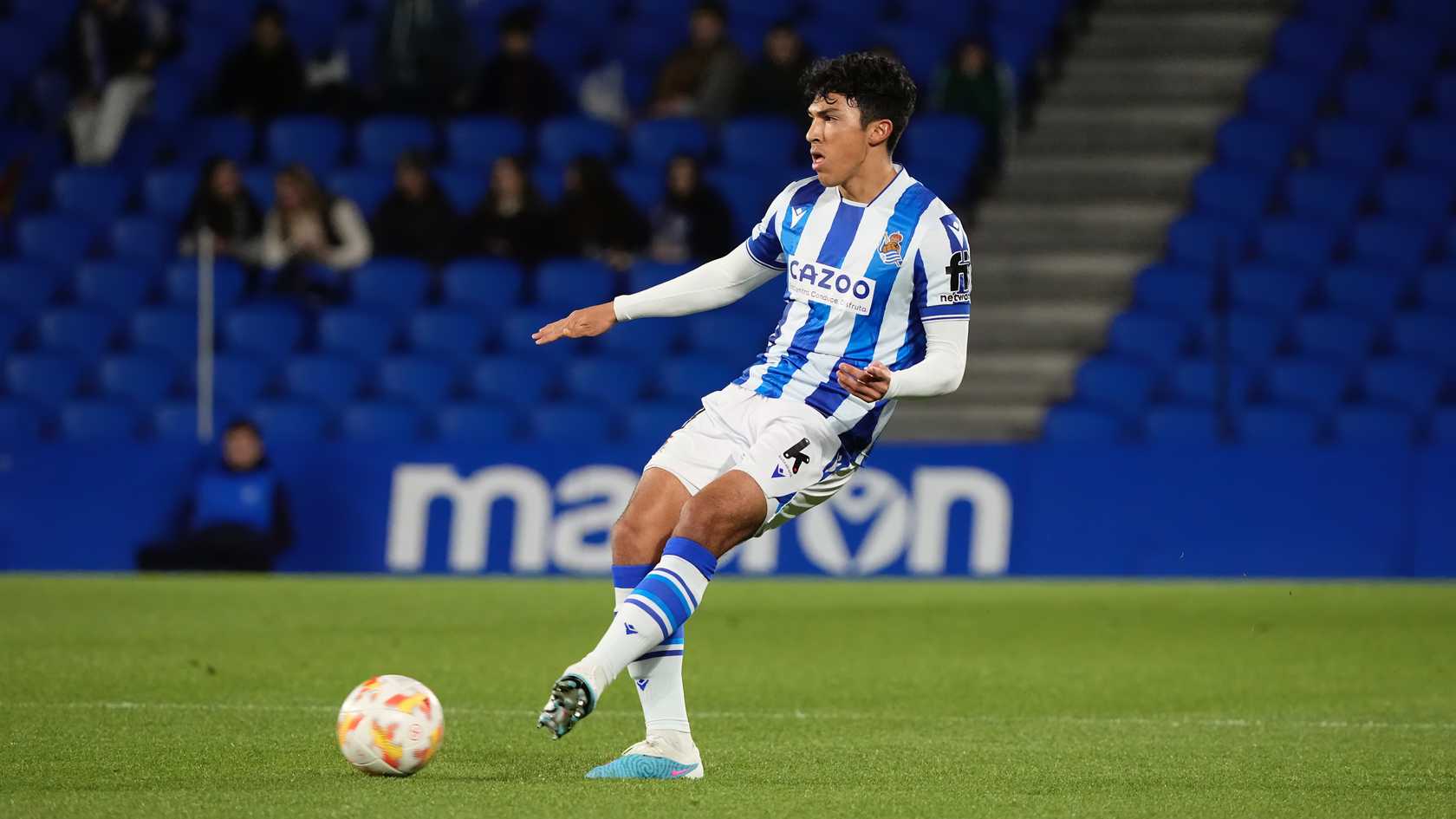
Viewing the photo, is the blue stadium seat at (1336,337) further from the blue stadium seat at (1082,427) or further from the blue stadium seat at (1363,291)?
the blue stadium seat at (1082,427)

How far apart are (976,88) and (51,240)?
734 cm

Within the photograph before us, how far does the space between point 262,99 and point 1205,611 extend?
9.18 meters

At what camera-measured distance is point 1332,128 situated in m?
16.5

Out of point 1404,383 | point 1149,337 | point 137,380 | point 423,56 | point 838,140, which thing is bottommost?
point 137,380

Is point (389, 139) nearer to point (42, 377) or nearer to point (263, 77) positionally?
point (263, 77)

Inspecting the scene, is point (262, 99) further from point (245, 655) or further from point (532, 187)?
point (245, 655)

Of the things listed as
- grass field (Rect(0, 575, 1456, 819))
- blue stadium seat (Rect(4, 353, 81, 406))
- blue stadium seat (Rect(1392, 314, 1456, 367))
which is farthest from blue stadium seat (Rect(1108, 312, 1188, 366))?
blue stadium seat (Rect(4, 353, 81, 406))

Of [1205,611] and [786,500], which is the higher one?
[786,500]

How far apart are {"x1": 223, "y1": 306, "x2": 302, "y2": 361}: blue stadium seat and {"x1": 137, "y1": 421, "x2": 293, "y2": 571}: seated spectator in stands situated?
5.83 ft

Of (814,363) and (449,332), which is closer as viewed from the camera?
(814,363)

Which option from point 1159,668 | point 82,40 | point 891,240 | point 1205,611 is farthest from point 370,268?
point 891,240

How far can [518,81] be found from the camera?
16.9 m

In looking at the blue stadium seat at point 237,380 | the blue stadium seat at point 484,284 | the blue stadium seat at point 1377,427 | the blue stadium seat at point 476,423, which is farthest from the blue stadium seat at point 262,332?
the blue stadium seat at point 1377,427

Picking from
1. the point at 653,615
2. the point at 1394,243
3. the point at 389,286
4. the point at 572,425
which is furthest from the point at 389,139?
the point at 653,615
